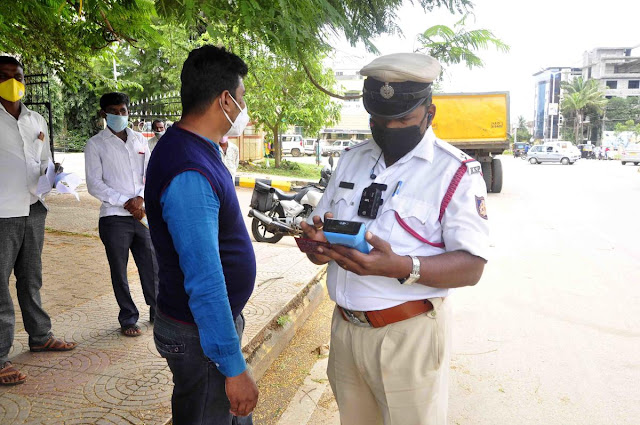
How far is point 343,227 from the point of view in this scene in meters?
1.68

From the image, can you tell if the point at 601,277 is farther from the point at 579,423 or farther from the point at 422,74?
the point at 422,74

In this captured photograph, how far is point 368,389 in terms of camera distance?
2043 millimetres

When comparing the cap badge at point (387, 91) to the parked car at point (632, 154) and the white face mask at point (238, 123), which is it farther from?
the parked car at point (632, 154)

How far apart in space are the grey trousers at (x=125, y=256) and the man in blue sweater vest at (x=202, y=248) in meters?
2.25

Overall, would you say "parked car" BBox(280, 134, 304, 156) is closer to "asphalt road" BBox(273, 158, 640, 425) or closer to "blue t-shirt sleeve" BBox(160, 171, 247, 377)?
"asphalt road" BBox(273, 158, 640, 425)

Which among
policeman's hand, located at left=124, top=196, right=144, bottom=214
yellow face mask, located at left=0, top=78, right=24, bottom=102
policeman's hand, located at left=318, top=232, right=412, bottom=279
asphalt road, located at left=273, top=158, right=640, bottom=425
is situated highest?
yellow face mask, located at left=0, top=78, right=24, bottom=102

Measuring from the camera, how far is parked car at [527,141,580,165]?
34.9 metres

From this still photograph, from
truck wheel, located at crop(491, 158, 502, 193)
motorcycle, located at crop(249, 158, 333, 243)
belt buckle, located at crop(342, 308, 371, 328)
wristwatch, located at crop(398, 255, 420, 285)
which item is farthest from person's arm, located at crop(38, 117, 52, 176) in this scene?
truck wheel, located at crop(491, 158, 502, 193)

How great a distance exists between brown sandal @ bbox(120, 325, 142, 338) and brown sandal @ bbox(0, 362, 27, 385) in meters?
0.87

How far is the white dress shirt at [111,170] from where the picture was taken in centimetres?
402

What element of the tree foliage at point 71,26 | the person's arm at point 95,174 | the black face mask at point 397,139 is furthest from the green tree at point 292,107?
the black face mask at point 397,139

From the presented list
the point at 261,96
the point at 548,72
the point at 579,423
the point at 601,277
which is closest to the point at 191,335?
the point at 579,423

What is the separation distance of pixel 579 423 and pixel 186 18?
3590 millimetres

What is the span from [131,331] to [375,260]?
3.04 metres
